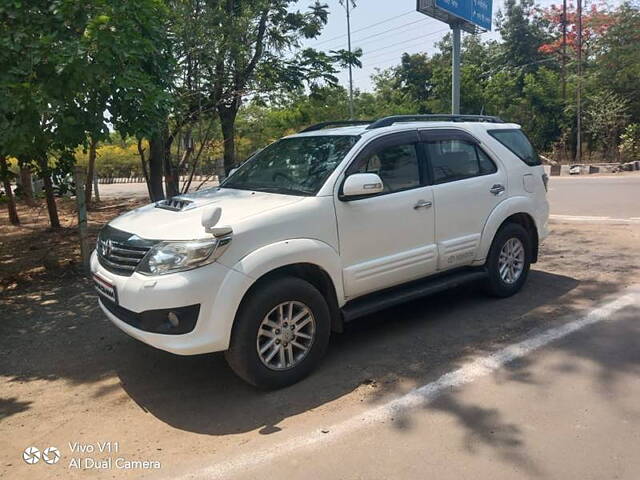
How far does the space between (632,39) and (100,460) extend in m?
29.5

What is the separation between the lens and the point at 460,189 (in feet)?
16.1

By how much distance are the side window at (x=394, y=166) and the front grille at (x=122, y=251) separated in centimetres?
173

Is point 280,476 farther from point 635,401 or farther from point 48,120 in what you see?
point 48,120

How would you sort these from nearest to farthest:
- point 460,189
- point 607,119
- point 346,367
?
point 346,367 → point 460,189 → point 607,119

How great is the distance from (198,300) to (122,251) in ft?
2.51

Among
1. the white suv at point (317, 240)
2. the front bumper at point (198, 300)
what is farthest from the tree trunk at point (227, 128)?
the front bumper at point (198, 300)

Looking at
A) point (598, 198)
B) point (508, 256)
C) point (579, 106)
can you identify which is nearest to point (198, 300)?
point (508, 256)

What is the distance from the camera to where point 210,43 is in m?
8.94

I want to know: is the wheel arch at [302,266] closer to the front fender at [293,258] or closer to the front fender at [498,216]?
the front fender at [293,258]

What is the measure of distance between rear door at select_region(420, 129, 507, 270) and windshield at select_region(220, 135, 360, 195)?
907 mm

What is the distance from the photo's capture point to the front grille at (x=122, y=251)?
357 cm

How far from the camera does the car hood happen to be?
3.58 meters

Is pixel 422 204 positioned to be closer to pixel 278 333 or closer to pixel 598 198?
pixel 278 333

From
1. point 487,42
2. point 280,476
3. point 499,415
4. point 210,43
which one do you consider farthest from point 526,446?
point 487,42
